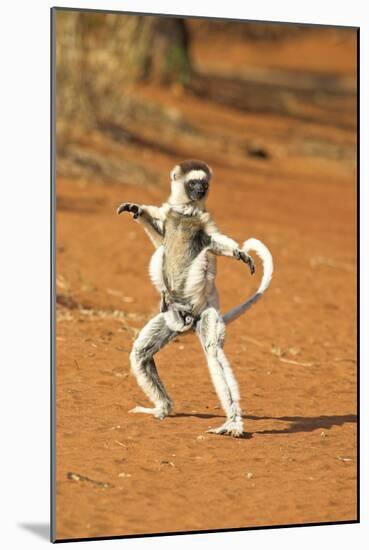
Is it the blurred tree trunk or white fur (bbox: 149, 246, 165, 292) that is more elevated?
the blurred tree trunk

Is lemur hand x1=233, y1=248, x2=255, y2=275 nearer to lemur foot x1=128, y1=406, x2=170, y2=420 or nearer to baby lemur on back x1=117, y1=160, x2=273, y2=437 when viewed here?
baby lemur on back x1=117, y1=160, x2=273, y2=437

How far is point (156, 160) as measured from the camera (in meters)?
16.9

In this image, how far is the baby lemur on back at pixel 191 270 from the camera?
6.45 metres

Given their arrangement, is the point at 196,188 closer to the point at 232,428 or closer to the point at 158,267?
the point at 158,267

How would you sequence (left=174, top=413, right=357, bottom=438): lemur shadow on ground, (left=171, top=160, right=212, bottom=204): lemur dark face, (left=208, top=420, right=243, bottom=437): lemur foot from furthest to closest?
(left=174, top=413, right=357, bottom=438): lemur shadow on ground, (left=208, top=420, right=243, bottom=437): lemur foot, (left=171, top=160, right=212, bottom=204): lemur dark face

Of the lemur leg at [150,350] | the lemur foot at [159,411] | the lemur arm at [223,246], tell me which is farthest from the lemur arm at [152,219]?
the lemur foot at [159,411]

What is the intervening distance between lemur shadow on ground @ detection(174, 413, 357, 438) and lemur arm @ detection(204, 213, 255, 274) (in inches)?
51.4

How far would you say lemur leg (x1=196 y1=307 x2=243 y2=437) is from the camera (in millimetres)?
6480

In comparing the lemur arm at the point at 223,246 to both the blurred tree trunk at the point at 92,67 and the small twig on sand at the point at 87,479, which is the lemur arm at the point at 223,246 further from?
the blurred tree trunk at the point at 92,67

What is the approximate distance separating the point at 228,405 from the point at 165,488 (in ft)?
2.00

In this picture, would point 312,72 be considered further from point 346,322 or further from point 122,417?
point 122,417

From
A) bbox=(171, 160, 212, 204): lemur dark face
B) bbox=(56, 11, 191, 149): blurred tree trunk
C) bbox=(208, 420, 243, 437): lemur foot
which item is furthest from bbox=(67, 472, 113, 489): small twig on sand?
bbox=(56, 11, 191, 149): blurred tree trunk

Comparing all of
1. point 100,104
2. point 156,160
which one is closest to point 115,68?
point 100,104

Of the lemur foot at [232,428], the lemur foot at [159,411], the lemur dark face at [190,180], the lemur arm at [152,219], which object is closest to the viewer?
the lemur dark face at [190,180]
